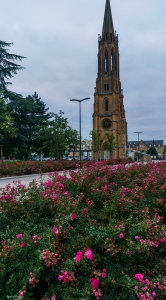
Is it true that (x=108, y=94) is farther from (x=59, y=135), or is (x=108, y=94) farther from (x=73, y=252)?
(x=73, y=252)

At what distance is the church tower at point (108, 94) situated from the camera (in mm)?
66625

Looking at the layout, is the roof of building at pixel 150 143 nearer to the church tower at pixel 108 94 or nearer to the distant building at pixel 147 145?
the distant building at pixel 147 145

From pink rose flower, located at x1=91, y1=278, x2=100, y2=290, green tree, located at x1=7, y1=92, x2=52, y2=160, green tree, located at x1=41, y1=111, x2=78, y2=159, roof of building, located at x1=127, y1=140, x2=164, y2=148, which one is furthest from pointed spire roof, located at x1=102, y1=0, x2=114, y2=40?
roof of building, located at x1=127, y1=140, x2=164, y2=148

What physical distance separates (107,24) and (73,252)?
270 ft

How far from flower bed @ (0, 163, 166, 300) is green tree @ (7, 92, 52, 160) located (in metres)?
33.0

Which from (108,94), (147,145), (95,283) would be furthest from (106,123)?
(147,145)

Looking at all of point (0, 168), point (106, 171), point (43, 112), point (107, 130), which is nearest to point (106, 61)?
point (107, 130)

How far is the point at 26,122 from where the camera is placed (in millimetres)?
40156

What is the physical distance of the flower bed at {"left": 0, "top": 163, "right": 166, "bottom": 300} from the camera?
200 centimetres

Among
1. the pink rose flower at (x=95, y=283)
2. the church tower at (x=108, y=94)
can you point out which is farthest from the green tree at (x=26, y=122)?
the pink rose flower at (x=95, y=283)

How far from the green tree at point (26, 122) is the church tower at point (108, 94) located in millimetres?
25745

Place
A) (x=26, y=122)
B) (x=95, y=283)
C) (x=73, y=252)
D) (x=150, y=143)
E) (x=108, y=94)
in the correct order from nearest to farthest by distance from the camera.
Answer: (x=95, y=283)
(x=73, y=252)
(x=26, y=122)
(x=108, y=94)
(x=150, y=143)

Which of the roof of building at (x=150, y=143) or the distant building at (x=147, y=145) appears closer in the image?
the distant building at (x=147, y=145)

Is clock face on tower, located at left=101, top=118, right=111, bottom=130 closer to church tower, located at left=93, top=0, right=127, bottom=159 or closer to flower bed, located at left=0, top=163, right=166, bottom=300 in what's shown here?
church tower, located at left=93, top=0, right=127, bottom=159
